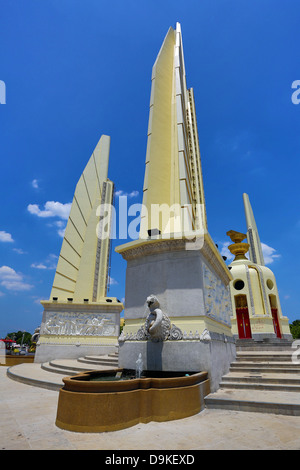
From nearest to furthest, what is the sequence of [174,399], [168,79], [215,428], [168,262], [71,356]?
[215,428], [174,399], [168,262], [168,79], [71,356]

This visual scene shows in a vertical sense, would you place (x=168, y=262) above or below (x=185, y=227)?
below

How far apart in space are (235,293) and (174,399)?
56.0 ft

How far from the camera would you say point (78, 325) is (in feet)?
44.6

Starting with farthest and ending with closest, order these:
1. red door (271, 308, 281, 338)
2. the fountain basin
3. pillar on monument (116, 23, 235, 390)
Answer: red door (271, 308, 281, 338), pillar on monument (116, 23, 235, 390), the fountain basin

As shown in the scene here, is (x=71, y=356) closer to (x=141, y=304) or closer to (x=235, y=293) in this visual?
(x=141, y=304)

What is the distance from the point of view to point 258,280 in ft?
64.1

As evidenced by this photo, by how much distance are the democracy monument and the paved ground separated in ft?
0.81

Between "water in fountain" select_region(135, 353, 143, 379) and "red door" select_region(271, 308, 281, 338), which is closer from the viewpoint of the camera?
"water in fountain" select_region(135, 353, 143, 379)

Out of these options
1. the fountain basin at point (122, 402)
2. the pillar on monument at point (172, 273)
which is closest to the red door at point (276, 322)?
the pillar on monument at point (172, 273)

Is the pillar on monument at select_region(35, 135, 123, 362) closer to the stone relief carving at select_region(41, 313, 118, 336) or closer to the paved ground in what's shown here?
the stone relief carving at select_region(41, 313, 118, 336)

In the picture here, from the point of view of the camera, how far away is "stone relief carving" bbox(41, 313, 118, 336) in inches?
525

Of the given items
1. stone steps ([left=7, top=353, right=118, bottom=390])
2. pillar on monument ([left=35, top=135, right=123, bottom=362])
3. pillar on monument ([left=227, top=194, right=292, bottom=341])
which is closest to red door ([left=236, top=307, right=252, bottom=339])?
pillar on monument ([left=227, top=194, right=292, bottom=341])

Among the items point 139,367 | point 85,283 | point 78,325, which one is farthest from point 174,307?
point 85,283
